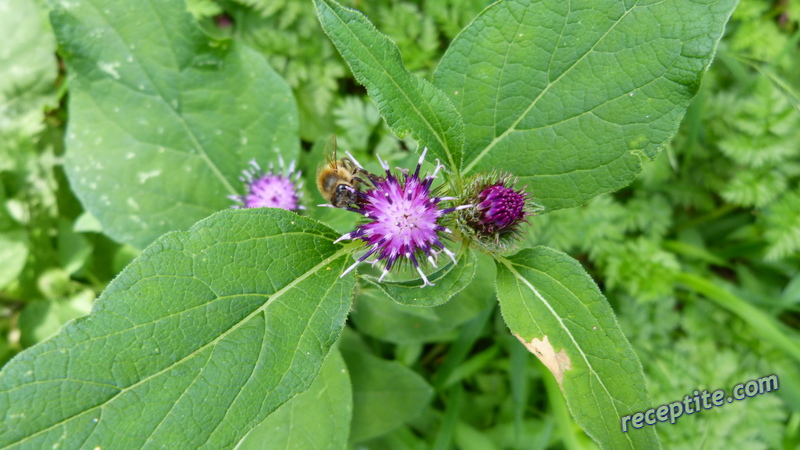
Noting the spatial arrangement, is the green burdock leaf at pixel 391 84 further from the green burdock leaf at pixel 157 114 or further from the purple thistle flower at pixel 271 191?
the green burdock leaf at pixel 157 114

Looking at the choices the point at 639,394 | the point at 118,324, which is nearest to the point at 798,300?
the point at 639,394

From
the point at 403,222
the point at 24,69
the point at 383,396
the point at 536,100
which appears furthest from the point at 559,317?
the point at 24,69

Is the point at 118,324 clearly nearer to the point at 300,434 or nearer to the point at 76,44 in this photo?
the point at 300,434

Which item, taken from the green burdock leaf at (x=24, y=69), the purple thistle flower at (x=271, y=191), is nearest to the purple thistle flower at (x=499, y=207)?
the purple thistle flower at (x=271, y=191)

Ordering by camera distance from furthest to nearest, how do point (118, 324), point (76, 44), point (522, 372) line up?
point (522, 372), point (76, 44), point (118, 324)

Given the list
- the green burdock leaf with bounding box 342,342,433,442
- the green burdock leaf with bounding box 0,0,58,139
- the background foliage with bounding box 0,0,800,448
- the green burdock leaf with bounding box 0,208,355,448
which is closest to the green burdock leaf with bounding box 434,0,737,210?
the green burdock leaf with bounding box 0,208,355,448

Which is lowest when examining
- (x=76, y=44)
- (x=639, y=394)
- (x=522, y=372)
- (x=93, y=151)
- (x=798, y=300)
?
(x=522, y=372)

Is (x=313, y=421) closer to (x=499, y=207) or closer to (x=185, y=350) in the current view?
(x=185, y=350)
